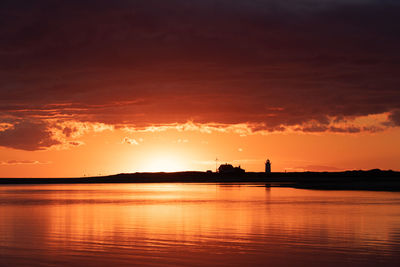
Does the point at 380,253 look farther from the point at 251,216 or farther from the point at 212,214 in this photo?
the point at 212,214

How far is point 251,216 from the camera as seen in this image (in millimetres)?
41906

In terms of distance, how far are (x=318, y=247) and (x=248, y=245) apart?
11.3 feet

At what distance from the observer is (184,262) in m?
20.9

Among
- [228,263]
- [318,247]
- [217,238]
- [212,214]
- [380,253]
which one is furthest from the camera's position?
[212,214]

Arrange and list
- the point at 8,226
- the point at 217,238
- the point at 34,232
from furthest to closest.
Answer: the point at 8,226 < the point at 34,232 < the point at 217,238

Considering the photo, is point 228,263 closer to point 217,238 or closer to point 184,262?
point 184,262

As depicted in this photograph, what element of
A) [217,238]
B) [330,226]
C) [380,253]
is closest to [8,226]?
[217,238]

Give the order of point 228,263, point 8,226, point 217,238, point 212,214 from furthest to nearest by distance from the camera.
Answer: point 212,214 < point 8,226 < point 217,238 < point 228,263

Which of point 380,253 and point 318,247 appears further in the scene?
point 318,247

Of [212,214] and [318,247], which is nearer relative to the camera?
[318,247]

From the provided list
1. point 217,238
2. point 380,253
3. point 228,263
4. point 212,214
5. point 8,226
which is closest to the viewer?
point 228,263

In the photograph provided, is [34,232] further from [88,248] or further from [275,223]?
[275,223]

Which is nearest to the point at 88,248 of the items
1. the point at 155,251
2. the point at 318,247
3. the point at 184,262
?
the point at 155,251

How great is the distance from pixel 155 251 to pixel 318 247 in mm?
7894
